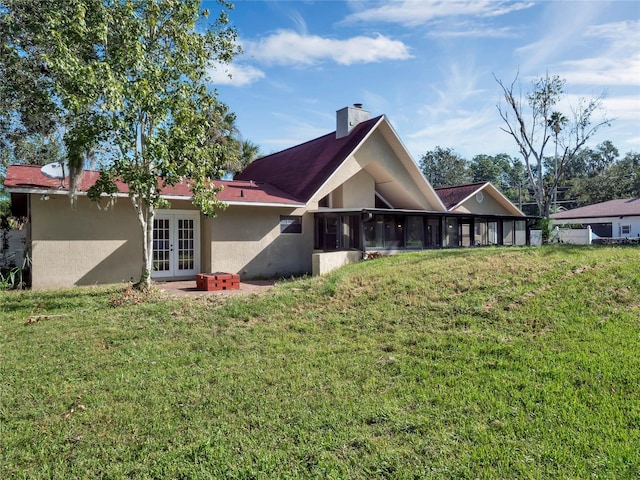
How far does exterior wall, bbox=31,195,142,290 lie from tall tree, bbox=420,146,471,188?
5235 cm

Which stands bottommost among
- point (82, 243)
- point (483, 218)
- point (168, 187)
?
point (82, 243)

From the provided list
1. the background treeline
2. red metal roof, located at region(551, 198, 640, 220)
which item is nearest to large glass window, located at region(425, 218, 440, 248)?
red metal roof, located at region(551, 198, 640, 220)

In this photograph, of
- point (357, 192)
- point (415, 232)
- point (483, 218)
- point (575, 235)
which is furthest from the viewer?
point (575, 235)

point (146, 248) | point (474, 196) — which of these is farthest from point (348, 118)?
point (146, 248)

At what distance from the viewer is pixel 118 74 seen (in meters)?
9.28

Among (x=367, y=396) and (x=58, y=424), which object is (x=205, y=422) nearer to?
(x=58, y=424)

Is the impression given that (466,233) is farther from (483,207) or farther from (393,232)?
(393,232)

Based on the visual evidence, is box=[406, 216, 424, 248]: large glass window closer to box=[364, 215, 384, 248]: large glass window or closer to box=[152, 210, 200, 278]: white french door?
box=[364, 215, 384, 248]: large glass window

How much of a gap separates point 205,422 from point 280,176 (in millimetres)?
15867

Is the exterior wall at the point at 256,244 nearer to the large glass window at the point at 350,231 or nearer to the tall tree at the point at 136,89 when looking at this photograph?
the large glass window at the point at 350,231

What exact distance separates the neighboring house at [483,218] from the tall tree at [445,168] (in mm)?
36559

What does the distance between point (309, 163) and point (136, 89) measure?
9966 mm

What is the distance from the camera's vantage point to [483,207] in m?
22.9

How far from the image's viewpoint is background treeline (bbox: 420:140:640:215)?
155 ft
